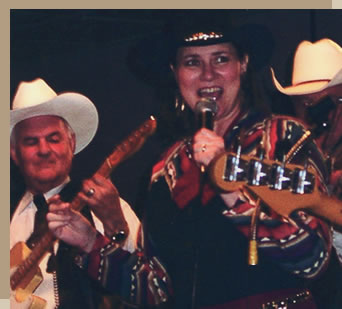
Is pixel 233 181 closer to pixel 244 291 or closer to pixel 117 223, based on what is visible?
pixel 244 291

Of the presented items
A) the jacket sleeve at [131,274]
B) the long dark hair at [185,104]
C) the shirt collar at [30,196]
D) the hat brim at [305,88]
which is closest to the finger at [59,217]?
the jacket sleeve at [131,274]

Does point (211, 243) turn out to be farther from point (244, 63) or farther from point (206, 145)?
point (244, 63)

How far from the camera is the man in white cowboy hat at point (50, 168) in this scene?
279 cm

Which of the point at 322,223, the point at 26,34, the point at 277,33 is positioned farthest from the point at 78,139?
the point at 322,223

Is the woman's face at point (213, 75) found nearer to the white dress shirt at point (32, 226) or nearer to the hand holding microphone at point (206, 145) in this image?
the hand holding microphone at point (206, 145)

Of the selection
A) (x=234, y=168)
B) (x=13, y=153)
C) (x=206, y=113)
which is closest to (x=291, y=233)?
(x=234, y=168)

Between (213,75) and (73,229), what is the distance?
1.97 feet

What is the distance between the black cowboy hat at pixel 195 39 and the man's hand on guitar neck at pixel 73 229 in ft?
1.86

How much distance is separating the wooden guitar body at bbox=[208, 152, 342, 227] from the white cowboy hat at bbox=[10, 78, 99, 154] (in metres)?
1.43

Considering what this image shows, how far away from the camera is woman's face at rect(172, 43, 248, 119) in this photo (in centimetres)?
209

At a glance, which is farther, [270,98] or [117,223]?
[270,98]

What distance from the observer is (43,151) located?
9.82ft
